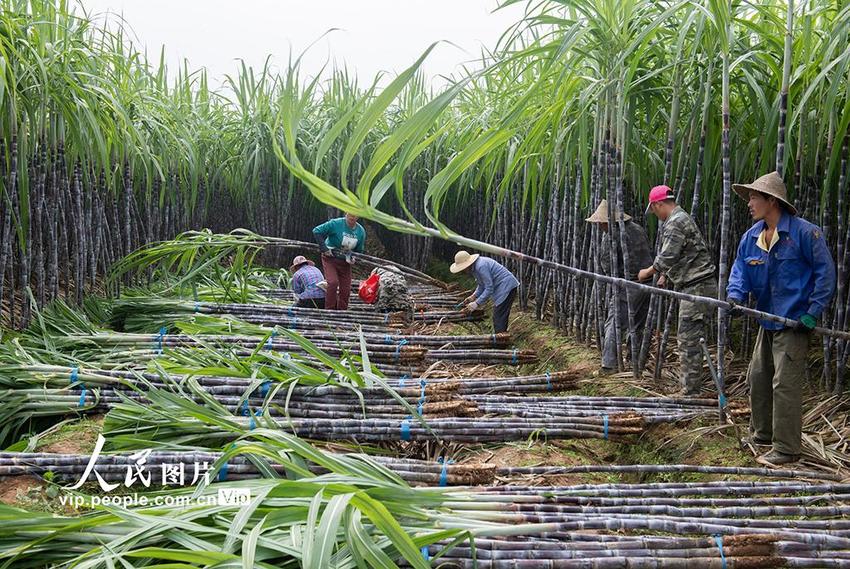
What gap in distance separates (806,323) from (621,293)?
3.96 ft

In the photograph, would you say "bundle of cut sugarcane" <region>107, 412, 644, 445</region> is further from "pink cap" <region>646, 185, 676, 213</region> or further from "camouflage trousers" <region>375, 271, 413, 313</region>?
"camouflage trousers" <region>375, 271, 413, 313</region>

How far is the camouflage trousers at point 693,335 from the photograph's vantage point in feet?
10.3

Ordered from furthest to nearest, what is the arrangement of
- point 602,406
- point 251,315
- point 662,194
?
point 251,315, point 662,194, point 602,406

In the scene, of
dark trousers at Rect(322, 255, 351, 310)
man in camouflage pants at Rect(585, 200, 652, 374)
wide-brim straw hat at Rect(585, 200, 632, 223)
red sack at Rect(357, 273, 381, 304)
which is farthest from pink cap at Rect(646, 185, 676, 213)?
dark trousers at Rect(322, 255, 351, 310)

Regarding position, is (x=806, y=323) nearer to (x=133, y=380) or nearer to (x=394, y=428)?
(x=394, y=428)

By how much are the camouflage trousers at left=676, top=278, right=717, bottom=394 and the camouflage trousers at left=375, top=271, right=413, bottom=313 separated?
2.45m

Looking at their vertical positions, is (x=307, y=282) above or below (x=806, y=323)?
below

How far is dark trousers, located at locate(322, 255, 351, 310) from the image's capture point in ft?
17.4

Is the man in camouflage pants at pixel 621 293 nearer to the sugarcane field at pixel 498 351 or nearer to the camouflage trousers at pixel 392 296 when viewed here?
the sugarcane field at pixel 498 351

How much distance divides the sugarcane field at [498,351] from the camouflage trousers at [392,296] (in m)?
0.02

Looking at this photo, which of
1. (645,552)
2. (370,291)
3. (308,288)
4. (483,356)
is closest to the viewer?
(645,552)

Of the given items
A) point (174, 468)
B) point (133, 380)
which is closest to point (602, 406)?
point (174, 468)

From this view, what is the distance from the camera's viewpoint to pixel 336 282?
5.32 m

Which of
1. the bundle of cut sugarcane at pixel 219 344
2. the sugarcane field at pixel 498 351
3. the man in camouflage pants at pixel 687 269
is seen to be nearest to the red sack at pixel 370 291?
the sugarcane field at pixel 498 351
